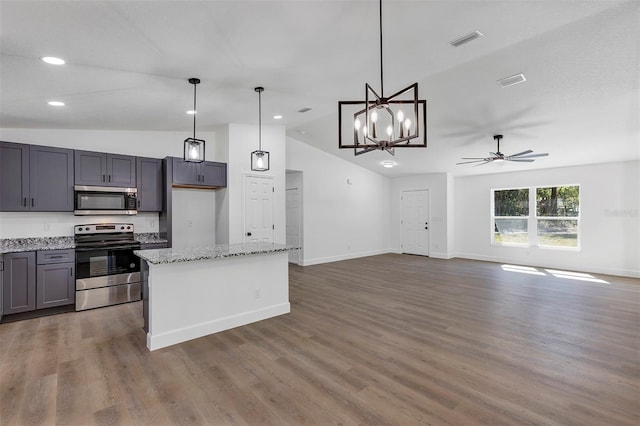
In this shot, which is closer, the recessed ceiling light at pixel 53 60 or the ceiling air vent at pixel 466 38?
the recessed ceiling light at pixel 53 60

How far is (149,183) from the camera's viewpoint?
16.2 ft

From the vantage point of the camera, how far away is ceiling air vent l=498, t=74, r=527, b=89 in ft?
12.2

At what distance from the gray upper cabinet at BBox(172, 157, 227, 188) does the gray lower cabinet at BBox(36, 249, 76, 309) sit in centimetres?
177

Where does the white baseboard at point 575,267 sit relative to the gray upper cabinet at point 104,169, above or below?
below

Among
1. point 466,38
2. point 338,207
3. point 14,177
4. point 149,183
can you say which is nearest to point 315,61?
point 466,38

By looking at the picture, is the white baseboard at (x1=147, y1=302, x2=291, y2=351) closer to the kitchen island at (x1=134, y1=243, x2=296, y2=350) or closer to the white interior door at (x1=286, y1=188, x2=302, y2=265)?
the kitchen island at (x1=134, y1=243, x2=296, y2=350)

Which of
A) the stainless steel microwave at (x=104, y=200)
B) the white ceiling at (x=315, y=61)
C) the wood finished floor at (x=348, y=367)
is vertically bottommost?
the wood finished floor at (x=348, y=367)

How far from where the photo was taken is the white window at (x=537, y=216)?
22.7ft

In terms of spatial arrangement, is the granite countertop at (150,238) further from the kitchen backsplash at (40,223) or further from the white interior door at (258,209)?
the white interior door at (258,209)

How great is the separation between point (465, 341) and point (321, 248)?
4931 millimetres

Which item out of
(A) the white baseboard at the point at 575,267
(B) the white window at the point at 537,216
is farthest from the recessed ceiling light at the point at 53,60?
(A) the white baseboard at the point at 575,267

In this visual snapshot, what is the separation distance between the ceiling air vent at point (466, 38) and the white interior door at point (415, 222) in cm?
626

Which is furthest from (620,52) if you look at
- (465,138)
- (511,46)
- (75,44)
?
(75,44)

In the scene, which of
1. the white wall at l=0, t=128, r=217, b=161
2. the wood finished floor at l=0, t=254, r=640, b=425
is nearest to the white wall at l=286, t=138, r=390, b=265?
the white wall at l=0, t=128, r=217, b=161
